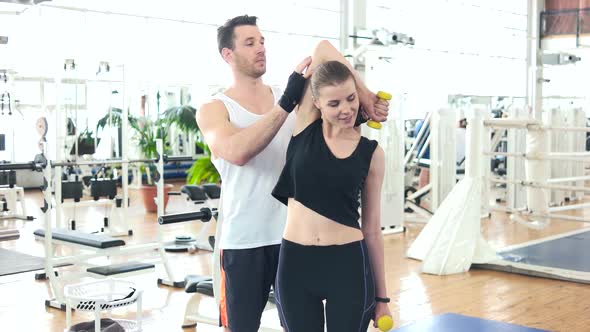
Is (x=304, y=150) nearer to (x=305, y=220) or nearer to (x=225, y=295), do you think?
(x=305, y=220)

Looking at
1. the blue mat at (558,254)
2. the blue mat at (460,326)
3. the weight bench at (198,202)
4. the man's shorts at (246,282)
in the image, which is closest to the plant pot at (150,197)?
the weight bench at (198,202)

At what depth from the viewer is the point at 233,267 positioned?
6.11ft

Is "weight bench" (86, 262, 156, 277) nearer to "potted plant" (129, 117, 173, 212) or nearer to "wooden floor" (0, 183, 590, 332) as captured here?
"wooden floor" (0, 183, 590, 332)

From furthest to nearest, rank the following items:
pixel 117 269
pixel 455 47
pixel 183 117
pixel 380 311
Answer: pixel 455 47 < pixel 183 117 < pixel 117 269 < pixel 380 311

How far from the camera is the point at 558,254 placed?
5281 mm

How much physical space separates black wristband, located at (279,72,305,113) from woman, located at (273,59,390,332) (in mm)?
33

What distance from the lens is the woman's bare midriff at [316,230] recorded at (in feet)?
5.37

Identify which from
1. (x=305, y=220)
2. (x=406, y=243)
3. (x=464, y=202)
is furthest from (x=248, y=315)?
(x=406, y=243)

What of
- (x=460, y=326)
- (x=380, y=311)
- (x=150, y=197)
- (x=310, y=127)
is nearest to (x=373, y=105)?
(x=310, y=127)

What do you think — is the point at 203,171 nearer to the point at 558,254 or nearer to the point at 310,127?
the point at 558,254

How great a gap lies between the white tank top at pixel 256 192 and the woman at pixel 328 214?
158 millimetres

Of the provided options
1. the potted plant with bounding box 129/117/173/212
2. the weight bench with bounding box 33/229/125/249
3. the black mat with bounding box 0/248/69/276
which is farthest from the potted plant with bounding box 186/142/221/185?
the weight bench with bounding box 33/229/125/249

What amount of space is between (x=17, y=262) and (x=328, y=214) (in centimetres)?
427

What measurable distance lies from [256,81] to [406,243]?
4472 millimetres
